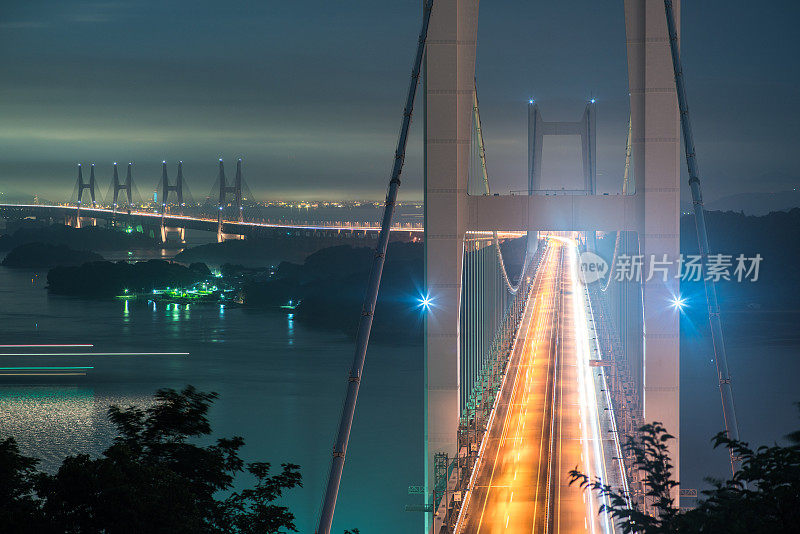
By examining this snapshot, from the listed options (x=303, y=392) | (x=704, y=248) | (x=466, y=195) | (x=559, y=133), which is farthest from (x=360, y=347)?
A: (x=559, y=133)

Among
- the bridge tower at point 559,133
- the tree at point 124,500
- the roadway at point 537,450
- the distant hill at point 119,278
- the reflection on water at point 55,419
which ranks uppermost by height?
the bridge tower at point 559,133

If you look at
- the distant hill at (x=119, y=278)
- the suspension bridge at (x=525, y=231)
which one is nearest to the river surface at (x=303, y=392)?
the suspension bridge at (x=525, y=231)

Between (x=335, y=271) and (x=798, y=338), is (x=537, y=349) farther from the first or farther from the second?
(x=335, y=271)

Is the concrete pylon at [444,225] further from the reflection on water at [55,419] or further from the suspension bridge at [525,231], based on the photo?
the reflection on water at [55,419]

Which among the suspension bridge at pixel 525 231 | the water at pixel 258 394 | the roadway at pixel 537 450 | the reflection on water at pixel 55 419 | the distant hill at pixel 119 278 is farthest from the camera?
the distant hill at pixel 119 278

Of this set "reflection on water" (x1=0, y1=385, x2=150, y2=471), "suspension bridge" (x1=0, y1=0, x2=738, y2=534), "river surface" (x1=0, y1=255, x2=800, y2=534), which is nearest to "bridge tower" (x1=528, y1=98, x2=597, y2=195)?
"river surface" (x1=0, y1=255, x2=800, y2=534)

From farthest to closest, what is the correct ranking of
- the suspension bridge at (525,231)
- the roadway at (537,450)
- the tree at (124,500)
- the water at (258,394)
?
the water at (258,394), the roadway at (537,450), the suspension bridge at (525,231), the tree at (124,500)

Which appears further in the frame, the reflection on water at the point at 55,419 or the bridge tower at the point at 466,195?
the reflection on water at the point at 55,419
